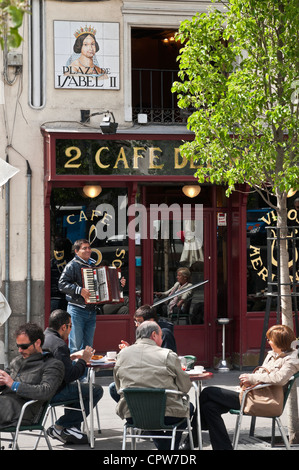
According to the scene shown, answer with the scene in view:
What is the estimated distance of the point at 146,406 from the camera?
7.46 meters

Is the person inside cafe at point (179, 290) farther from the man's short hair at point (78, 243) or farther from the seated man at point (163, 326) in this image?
the seated man at point (163, 326)

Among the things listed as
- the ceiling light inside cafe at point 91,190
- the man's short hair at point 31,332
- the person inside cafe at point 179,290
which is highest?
the ceiling light inside cafe at point 91,190

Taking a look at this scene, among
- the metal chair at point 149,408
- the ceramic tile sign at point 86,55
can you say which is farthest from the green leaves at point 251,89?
the ceramic tile sign at point 86,55

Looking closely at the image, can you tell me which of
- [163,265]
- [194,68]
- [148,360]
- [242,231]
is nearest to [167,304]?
[163,265]

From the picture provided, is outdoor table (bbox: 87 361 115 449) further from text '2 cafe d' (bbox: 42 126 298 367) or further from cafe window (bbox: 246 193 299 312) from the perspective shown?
cafe window (bbox: 246 193 299 312)

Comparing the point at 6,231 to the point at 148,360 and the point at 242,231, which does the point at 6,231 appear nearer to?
the point at 242,231

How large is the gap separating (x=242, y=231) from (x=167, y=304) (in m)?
1.65

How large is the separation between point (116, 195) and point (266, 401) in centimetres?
604

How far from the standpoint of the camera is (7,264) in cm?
1298

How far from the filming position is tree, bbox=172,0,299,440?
9305mm

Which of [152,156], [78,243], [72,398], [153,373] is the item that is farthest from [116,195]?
[153,373]

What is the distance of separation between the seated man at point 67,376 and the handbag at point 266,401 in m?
1.66

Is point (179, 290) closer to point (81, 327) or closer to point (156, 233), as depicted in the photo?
point (156, 233)

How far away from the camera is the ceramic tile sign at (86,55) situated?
43.1 ft
